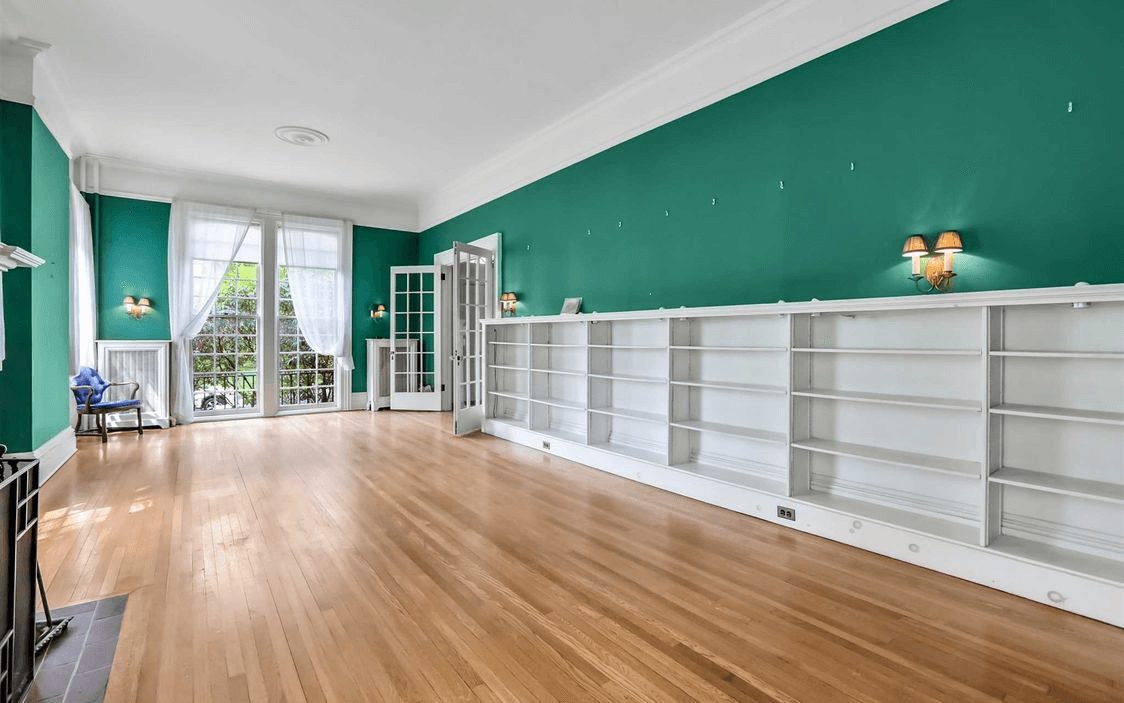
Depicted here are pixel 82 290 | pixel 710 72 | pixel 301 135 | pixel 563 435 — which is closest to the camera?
pixel 710 72

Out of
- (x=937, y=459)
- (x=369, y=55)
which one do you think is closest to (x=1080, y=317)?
(x=937, y=459)

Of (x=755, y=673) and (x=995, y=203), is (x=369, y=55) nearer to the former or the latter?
(x=995, y=203)

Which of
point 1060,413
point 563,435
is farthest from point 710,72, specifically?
point 563,435

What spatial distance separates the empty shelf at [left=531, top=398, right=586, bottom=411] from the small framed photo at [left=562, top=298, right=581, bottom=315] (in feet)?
3.23

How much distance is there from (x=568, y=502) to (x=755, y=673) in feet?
7.09

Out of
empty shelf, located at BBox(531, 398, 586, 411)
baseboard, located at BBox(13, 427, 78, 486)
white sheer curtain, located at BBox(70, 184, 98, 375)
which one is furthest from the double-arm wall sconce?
white sheer curtain, located at BBox(70, 184, 98, 375)

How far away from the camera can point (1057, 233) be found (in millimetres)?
2666

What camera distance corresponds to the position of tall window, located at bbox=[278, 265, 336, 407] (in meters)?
8.72

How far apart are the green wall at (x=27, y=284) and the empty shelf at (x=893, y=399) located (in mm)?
6170

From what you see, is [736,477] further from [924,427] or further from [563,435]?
[563,435]

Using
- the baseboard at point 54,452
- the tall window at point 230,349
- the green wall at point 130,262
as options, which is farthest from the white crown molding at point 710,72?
the baseboard at point 54,452

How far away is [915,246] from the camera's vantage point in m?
3.04

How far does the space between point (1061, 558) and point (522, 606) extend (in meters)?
2.52

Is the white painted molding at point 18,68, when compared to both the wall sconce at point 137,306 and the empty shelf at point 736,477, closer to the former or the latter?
the wall sconce at point 137,306
